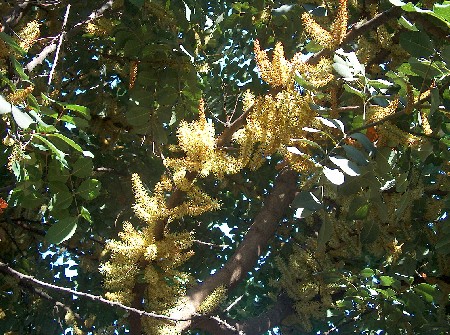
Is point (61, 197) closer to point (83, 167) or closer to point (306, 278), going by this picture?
point (83, 167)

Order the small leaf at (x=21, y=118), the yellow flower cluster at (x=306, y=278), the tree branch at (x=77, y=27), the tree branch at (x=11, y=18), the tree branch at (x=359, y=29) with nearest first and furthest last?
1. the small leaf at (x=21, y=118)
2. the tree branch at (x=359, y=29)
3. the tree branch at (x=11, y=18)
4. the tree branch at (x=77, y=27)
5. the yellow flower cluster at (x=306, y=278)

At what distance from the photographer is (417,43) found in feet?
6.22

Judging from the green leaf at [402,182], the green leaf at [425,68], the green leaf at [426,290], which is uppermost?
the green leaf at [425,68]

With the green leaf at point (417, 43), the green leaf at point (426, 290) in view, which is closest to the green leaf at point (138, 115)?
the green leaf at point (417, 43)

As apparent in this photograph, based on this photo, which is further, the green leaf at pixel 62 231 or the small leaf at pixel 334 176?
the green leaf at pixel 62 231

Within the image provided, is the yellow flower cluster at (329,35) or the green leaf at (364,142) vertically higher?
the yellow flower cluster at (329,35)

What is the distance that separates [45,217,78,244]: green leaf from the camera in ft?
6.38

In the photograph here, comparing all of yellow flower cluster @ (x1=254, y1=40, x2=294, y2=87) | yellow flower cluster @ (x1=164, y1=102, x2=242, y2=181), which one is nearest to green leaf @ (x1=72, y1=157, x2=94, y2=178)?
yellow flower cluster @ (x1=164, y1=102, x2=242, y2=181)

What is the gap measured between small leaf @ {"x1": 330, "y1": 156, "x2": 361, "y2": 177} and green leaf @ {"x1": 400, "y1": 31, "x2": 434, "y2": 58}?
42 cm

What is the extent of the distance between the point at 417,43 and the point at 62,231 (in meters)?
1.32

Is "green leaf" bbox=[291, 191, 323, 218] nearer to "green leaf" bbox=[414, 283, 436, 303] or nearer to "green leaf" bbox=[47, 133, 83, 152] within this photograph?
"green leaf" bbox=[47, 133, 83, 152]

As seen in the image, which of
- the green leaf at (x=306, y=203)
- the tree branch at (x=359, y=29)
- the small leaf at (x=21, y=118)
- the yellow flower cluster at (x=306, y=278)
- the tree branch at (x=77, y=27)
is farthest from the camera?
the yellow flower cluster at (x=306, y=278)

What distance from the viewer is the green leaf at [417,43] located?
74.0 inches

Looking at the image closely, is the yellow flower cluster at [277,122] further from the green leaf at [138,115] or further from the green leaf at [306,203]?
the green leaf at [138,115]
